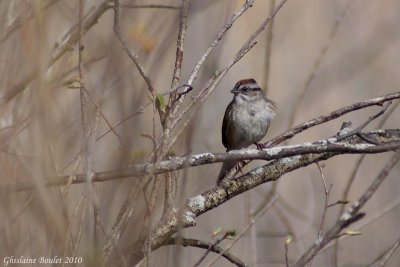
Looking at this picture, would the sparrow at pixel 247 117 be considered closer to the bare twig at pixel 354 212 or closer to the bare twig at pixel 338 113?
the bare twig at pixel 338 113

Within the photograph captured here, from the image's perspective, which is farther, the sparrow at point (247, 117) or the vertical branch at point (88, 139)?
the sparrow at point (247, 117)

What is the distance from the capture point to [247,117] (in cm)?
538

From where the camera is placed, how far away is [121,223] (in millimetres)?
1995

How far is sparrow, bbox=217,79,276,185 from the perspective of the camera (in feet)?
17.6

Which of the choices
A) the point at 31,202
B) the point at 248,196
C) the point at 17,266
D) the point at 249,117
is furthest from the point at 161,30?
the point at 249,117

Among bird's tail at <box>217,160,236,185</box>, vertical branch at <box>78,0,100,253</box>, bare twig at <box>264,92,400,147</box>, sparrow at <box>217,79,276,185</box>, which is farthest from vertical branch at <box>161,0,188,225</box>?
sparrow at <box>217,79,276,185</box>

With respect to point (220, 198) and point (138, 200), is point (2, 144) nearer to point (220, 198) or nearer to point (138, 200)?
point (138, 200)

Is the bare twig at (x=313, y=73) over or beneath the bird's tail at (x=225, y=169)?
over

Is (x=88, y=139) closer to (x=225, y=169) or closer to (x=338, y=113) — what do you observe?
(x=338, y=113)

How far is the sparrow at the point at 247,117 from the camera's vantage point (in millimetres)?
5355

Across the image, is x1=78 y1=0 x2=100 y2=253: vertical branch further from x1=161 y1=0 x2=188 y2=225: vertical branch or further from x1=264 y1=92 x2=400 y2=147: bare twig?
x1=264 y1=92 x2=400 y2=147: bare twig

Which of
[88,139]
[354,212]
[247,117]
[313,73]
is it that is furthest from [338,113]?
[247,117]

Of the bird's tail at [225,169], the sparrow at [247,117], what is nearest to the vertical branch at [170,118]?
the bird's tail at [225,169]

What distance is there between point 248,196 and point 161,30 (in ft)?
5.79
